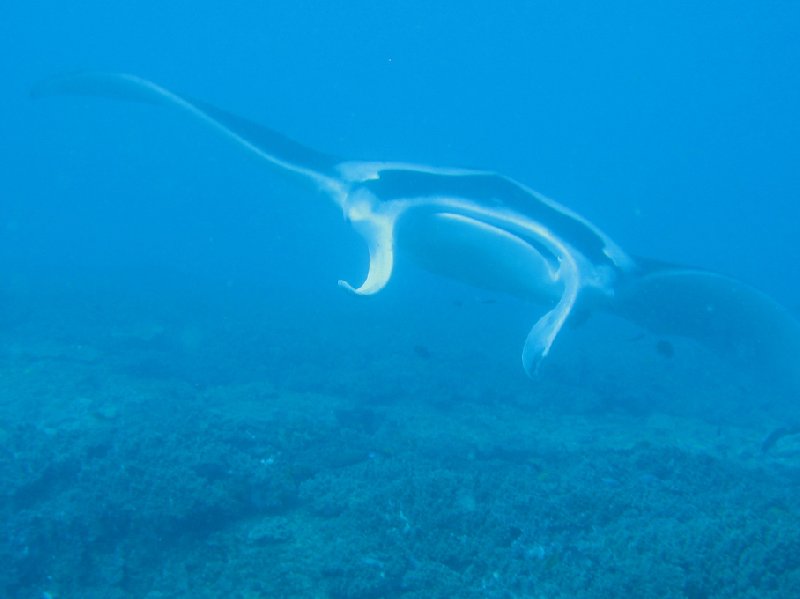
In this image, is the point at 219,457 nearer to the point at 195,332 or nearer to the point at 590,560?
the point at 590,560

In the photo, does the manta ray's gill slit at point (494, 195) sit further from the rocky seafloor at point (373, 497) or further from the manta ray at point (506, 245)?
the rocky seafloor at point (373, 497)

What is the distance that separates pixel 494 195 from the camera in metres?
5.61

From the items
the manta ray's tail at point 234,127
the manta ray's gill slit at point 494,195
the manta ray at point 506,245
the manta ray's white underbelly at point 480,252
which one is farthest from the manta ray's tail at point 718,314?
the manta ray's tail at point 234,127

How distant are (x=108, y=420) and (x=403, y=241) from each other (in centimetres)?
346

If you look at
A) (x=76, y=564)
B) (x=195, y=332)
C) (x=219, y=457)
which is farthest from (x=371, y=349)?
(x=76, y=564)

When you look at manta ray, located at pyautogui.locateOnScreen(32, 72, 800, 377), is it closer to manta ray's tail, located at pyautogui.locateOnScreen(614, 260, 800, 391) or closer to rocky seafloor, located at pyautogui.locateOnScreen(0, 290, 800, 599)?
manta ray's tail, located at pyautogui.locateOnScreen(614, 260, 800, 391)

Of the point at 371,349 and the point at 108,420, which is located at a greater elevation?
the point at 371,349

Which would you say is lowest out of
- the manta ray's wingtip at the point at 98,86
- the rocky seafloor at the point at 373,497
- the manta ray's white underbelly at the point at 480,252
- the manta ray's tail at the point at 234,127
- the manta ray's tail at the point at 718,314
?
the rocky seafloor at the point at 373,497

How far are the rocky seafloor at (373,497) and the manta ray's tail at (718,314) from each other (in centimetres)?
97

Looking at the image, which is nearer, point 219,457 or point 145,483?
point 145,483

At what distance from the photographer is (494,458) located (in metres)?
5.08

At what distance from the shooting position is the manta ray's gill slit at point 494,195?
5523 mm

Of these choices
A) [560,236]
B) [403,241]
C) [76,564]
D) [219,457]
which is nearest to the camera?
[76,564]

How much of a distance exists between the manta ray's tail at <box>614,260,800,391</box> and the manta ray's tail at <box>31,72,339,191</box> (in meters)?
3.54
